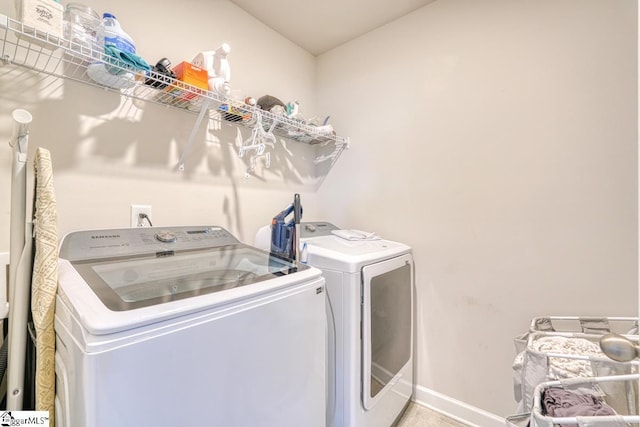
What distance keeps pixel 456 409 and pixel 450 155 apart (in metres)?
1.50

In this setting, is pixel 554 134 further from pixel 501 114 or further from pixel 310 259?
pixel 310 259

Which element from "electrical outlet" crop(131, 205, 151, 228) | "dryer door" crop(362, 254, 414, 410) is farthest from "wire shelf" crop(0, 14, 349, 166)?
"dryer door" crop(362, 254, 414, 410)

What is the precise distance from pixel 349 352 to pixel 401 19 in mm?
2070

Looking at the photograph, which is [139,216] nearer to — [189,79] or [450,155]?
[189,79]

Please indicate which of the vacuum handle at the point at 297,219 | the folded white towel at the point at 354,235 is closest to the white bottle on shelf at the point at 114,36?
the vacuum handle at the point at 297,219

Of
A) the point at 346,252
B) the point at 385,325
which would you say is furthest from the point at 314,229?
the point at 385,325

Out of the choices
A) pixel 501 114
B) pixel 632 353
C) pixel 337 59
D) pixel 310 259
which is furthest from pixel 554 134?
pixel 337 59

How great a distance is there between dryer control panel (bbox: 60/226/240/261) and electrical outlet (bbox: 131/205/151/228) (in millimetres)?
114

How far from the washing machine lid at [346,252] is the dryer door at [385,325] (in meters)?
0.04

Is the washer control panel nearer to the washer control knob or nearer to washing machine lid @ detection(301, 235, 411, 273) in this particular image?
washing machine lid @ detection(301, 235, 411, 273)

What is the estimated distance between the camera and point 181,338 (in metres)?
0.66

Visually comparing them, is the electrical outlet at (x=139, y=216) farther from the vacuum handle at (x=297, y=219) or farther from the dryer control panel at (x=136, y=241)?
the vacuum handle at (x=297, y=219)

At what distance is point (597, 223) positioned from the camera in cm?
131

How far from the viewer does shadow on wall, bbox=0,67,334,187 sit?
1.10 metres
